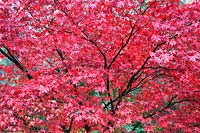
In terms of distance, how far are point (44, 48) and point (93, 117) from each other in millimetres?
2718

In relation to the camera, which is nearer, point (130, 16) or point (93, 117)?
Result: point (93, 117)

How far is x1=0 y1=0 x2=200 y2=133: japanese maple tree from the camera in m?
5.52

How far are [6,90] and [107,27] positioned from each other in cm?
300

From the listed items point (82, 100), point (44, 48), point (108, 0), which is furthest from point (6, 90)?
point (108, 0)

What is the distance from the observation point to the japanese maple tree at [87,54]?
18.1ft

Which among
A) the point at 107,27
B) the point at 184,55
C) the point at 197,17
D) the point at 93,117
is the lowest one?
the point at 93,117

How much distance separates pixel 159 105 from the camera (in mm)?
Result: 8367

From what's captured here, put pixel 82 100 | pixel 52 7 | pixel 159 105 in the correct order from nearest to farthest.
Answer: pixel 82 100, pixel 52 7, pixel 159 105

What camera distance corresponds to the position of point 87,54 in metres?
7.02

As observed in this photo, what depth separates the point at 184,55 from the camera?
18.5 ft

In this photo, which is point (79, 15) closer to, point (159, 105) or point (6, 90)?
point (6, 90)

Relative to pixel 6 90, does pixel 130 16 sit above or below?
above

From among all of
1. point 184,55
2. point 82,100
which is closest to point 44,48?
point 82,100

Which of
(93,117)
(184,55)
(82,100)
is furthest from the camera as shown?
(82,100)
